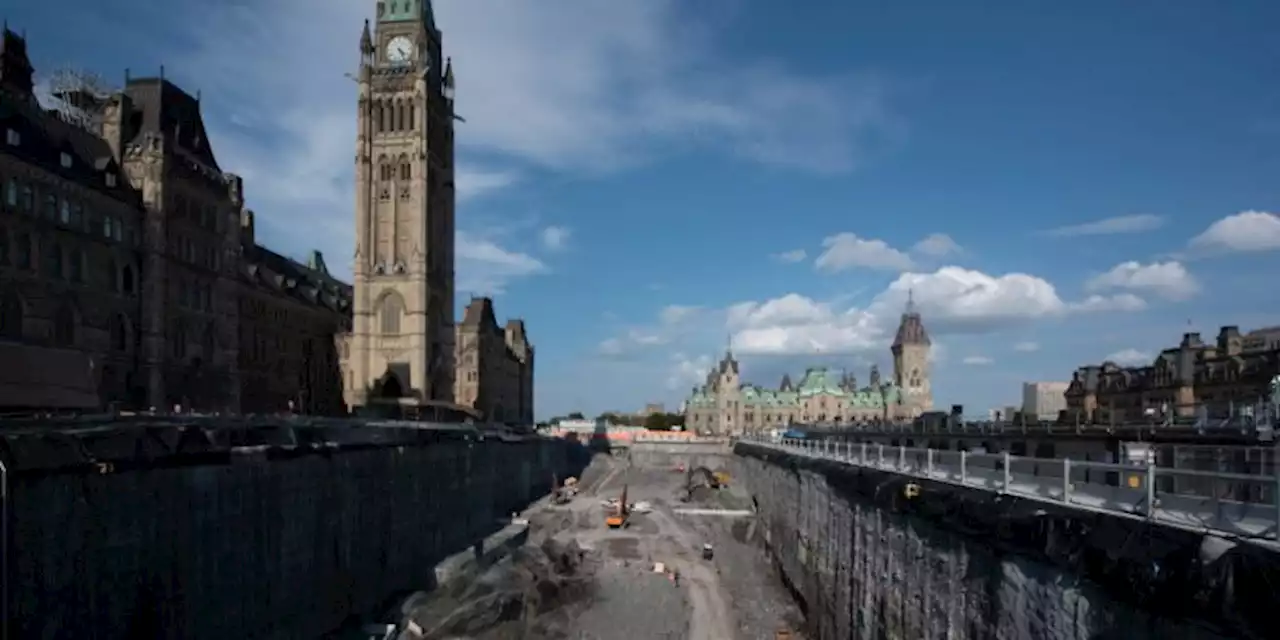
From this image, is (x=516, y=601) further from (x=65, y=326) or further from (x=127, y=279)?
(x=127, y=279)

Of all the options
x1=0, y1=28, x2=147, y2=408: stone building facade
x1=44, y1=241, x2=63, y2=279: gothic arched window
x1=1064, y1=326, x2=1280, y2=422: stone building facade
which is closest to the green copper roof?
x1=0, y1=28, x2=147, y2=408: stone building facade

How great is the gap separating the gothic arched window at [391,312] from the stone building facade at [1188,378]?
59284 millimetres

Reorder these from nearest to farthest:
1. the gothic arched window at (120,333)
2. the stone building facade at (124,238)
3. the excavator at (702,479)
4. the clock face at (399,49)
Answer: the stone building facade at (124,238), the gothic arched window at (120,333), the excavator at (702,479), the clock face at (399,49)

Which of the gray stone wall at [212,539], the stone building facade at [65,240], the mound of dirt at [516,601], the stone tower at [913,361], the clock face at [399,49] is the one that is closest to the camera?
the gray stone wall at [212,539]

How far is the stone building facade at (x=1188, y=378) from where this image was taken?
60.8 m

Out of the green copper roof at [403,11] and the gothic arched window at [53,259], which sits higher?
the green copper roof at [403,11]

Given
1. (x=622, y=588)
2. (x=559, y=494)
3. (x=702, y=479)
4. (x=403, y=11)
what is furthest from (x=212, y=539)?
(x=403, y=11)

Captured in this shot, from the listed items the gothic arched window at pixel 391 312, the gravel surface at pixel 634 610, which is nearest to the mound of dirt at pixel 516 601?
the gravel surface at pixel 634 610

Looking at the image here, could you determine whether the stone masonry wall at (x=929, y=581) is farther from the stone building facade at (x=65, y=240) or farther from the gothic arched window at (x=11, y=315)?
the gothic arched window at (x=11, y=315)

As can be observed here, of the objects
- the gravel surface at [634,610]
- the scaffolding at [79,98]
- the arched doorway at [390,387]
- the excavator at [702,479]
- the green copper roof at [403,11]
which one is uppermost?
the green copper roof at [403,11]

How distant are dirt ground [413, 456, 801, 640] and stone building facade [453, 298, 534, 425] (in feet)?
156

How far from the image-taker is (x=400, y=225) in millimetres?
91312

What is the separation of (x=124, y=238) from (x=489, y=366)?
74.4 m

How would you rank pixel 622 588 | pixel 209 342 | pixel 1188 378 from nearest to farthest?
pixel 622 588
pixel 209 342
pixel 1188 378
